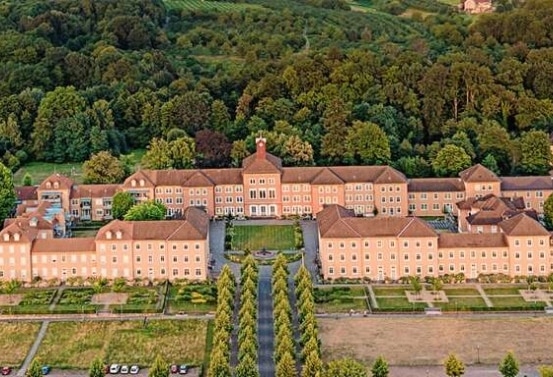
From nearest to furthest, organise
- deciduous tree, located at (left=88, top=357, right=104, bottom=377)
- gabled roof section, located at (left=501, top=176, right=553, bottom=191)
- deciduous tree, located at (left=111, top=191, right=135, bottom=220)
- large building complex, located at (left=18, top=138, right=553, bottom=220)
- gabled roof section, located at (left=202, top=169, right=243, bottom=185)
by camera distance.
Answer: deciduous tree, located at (left=88, top=357, right=104, bottom=377)
deciduous tree, located at (left=111, top=191, right=135, bottom=220)
gabled roof section, located at (left=501, top=176, right=553, bottom=191)
large building complex, located at (left=18, top=138, right=553, bottom=220)
gabled roof section, located at (left=202, top=169, right=243, bottom=185)

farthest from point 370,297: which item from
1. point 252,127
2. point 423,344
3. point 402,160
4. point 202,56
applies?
point 202,56

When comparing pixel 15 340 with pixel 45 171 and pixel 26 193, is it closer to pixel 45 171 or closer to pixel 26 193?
pixel 26 193

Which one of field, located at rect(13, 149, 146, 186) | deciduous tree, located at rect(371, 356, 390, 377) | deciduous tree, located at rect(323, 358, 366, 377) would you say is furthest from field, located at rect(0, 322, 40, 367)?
field, located at rect(13, 149, 146, 186)

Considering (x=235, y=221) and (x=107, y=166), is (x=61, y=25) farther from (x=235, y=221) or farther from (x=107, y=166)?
(x=235, y=221)

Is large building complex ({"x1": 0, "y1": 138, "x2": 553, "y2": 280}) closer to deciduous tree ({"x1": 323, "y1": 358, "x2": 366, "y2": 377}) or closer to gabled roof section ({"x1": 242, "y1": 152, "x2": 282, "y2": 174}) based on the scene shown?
gabled roof section ({"x1": 242, "y1": 152, "x2": 282, "y2": 174})

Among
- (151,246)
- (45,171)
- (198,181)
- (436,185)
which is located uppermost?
(45,171)

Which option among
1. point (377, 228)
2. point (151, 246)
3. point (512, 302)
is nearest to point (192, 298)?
point (151, 246)
